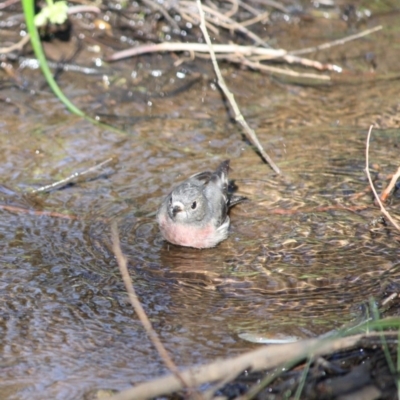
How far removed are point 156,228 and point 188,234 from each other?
0.35 meters

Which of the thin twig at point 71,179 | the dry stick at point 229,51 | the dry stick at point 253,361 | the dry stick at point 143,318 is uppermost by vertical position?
the dry stick at point 143,318

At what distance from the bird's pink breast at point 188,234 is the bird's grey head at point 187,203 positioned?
0.21ft

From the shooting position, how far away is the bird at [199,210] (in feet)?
20.8

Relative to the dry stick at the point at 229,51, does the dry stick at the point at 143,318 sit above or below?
above

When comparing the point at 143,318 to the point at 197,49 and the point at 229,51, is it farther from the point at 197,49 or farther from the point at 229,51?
the point at 229,51

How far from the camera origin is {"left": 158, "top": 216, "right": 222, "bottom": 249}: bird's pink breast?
632 centimetres

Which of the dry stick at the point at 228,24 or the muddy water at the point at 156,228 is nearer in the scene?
the muddy water at the point at 156,228

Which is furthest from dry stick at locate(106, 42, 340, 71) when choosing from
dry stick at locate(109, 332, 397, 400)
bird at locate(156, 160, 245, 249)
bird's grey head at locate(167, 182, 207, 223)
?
dry stick at locate(109, 332, 397, 400)

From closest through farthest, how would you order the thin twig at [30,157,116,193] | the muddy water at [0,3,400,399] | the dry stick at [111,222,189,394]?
the dry stick at [111,222,189,394] → the muddy water at [0,3,400,399] → the thin twig at [30,157,116,193]

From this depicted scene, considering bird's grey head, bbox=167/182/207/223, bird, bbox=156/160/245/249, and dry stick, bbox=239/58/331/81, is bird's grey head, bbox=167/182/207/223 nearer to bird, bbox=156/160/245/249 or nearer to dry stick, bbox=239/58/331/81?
bird, bbox=156/160/245/249

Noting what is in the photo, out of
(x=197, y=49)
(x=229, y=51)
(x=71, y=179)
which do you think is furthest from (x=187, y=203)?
(x=229, y=51)

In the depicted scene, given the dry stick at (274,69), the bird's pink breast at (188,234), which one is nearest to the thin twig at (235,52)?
the dry stick at (274,69)

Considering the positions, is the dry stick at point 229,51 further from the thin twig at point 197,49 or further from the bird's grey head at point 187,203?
the bird's grey head at point 187,203

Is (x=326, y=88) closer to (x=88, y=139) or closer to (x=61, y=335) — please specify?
(x=88, y=139)
